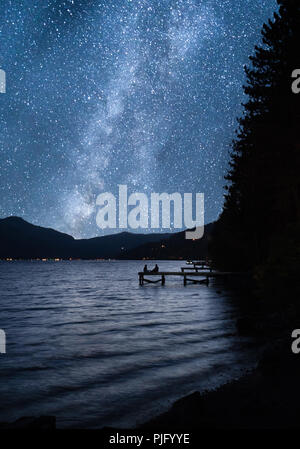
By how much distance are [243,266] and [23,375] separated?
4938 centimetres

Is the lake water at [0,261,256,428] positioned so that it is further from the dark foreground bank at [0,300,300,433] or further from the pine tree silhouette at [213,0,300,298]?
the pine tree silhouette at [213,0,300,298]

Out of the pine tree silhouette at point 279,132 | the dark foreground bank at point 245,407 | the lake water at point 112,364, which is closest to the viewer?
the dark foreground bank at point 245,407

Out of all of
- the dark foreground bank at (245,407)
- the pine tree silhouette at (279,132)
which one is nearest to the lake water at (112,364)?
the dark foreground bank at (245,407)

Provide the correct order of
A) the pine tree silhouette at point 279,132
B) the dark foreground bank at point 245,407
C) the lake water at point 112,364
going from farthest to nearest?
the pine tree silhouette at point 279,132 < the lake water at point 112,364 < the dark foreground bank at point 245,407

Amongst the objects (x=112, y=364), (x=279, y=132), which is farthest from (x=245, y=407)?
(x=279, y=132)

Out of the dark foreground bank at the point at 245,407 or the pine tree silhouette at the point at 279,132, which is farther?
the pine tree silhouette at the point at 279,132

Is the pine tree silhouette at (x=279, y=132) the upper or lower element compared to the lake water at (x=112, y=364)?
upper

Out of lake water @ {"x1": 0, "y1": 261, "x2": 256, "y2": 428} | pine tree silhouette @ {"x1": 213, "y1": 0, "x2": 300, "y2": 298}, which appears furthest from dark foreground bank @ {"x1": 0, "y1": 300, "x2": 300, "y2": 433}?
pine tree silhouette @ {"x1": 213, "y1": 0, "x2": 300, "y2": 298}

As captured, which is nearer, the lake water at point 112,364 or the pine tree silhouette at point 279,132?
the lake water at point 112,364

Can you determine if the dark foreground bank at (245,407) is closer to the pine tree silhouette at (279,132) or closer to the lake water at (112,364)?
the lake water at (112,364)

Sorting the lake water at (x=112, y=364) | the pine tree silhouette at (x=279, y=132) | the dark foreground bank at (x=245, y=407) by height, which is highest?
the pine tree silhouette at (x=279, y=132)

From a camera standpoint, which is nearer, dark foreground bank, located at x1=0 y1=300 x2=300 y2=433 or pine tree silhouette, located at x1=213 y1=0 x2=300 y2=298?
dark foreground bank, located at x1=0 y1=300 x2=300 y2=433

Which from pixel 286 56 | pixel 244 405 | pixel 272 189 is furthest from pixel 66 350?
pixel 286 56

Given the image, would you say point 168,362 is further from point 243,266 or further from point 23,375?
point 243,266
